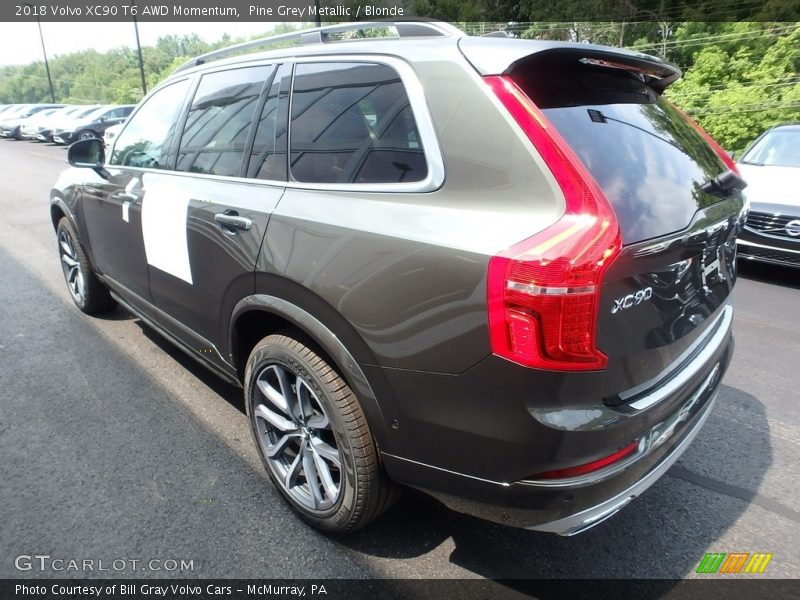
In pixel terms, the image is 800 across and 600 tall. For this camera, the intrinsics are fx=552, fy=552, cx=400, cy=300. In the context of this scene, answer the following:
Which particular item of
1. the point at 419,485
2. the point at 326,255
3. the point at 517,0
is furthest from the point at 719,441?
the point at 517,0

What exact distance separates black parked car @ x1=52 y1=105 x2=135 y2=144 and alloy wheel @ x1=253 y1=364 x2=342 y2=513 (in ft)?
78.7

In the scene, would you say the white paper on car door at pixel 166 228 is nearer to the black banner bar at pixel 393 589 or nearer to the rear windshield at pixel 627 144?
the black banner bar at pixel 393 589

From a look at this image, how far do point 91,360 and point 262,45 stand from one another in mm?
2447

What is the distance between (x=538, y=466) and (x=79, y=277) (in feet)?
13.9

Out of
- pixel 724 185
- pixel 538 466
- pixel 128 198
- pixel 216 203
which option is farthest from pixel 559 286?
pixel 128 198

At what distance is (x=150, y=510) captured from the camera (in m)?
2.40

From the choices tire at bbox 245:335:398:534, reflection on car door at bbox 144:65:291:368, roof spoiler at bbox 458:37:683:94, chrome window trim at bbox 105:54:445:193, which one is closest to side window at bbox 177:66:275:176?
reflection on car door at bbox 144:65:291:368

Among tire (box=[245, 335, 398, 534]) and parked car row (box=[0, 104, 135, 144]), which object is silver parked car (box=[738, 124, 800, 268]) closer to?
tire (box=[245, 335, 398, 534])

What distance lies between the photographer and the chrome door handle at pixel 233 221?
7.54 feet

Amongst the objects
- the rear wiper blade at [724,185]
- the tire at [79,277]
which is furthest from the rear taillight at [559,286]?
the tire at [79,277]

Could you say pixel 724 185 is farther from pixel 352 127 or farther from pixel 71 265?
pixel 71 265

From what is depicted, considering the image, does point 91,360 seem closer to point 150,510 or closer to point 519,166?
point 150,510

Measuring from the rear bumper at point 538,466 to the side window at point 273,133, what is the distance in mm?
1245

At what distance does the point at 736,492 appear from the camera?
250 centimetres
